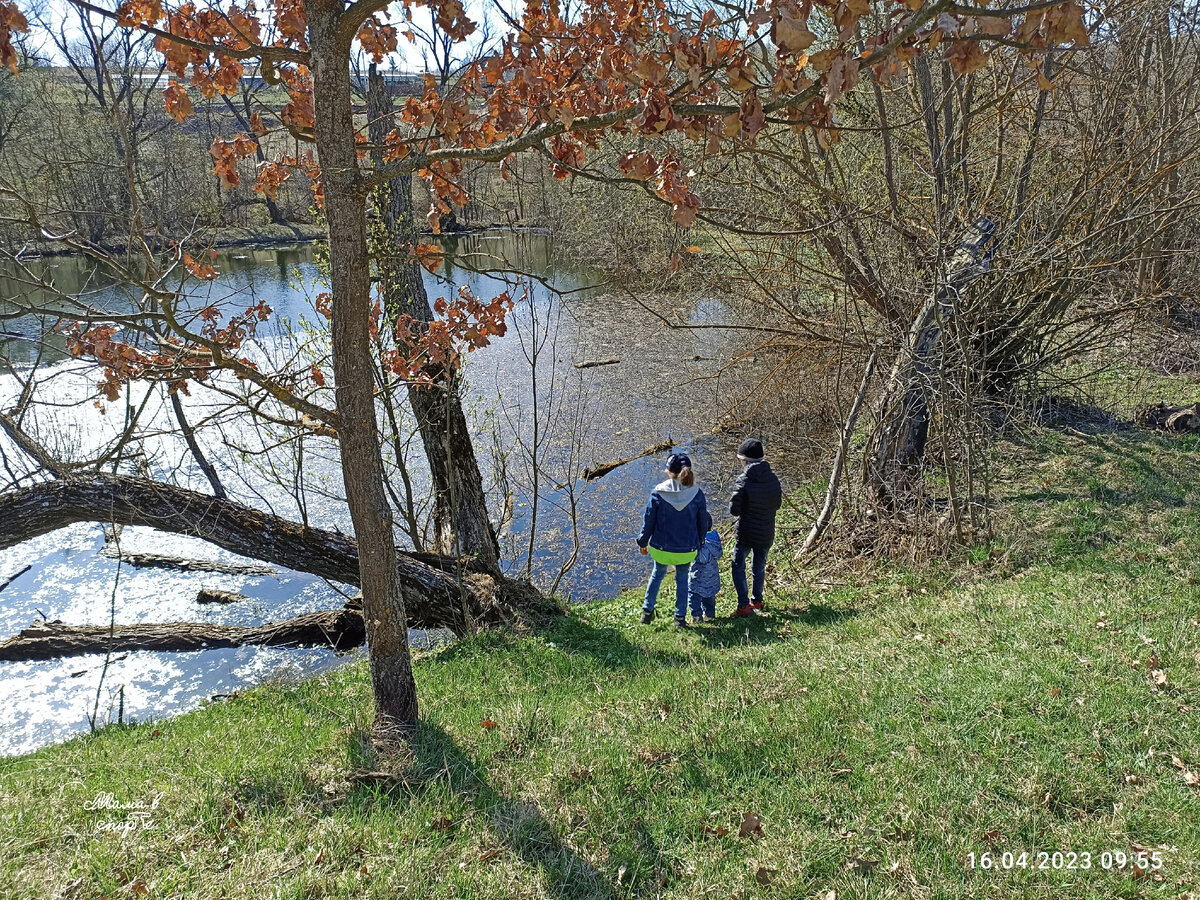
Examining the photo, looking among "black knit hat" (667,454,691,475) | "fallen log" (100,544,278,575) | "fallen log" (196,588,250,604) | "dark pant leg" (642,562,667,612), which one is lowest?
"fallen log" (196,588,250,604)

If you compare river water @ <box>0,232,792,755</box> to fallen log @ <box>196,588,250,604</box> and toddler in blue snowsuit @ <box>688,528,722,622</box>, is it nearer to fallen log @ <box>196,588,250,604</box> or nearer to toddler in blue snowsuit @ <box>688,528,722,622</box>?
fallen log @ <box>196,588,250,604</box>

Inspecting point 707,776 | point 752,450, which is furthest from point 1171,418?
point 707,776

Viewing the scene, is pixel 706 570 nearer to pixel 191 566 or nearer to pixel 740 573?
pixel 740 573

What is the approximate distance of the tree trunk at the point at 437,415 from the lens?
26.4 feet

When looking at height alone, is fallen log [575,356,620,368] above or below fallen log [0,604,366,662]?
above

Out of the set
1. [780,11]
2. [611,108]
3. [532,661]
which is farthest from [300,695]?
[780,11]

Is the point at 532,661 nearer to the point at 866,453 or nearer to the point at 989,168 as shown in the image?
the point at 866,453

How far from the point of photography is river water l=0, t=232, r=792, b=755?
8070 millimetres

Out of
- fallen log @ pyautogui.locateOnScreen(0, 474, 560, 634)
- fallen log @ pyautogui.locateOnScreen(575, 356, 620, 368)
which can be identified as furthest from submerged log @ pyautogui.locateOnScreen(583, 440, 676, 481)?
fallen log @ pyautogui.locateOnScreen(0, 474, 560, 634)

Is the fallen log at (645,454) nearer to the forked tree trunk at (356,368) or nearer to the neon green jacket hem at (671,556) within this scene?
the neon green jacket hem at (671,556)

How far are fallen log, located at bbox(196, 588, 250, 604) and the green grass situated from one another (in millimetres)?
4105

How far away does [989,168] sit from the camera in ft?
38.2

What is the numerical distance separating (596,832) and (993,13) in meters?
3.67

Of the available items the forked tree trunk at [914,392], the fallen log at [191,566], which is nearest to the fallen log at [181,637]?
the fallen log at [191,566]
